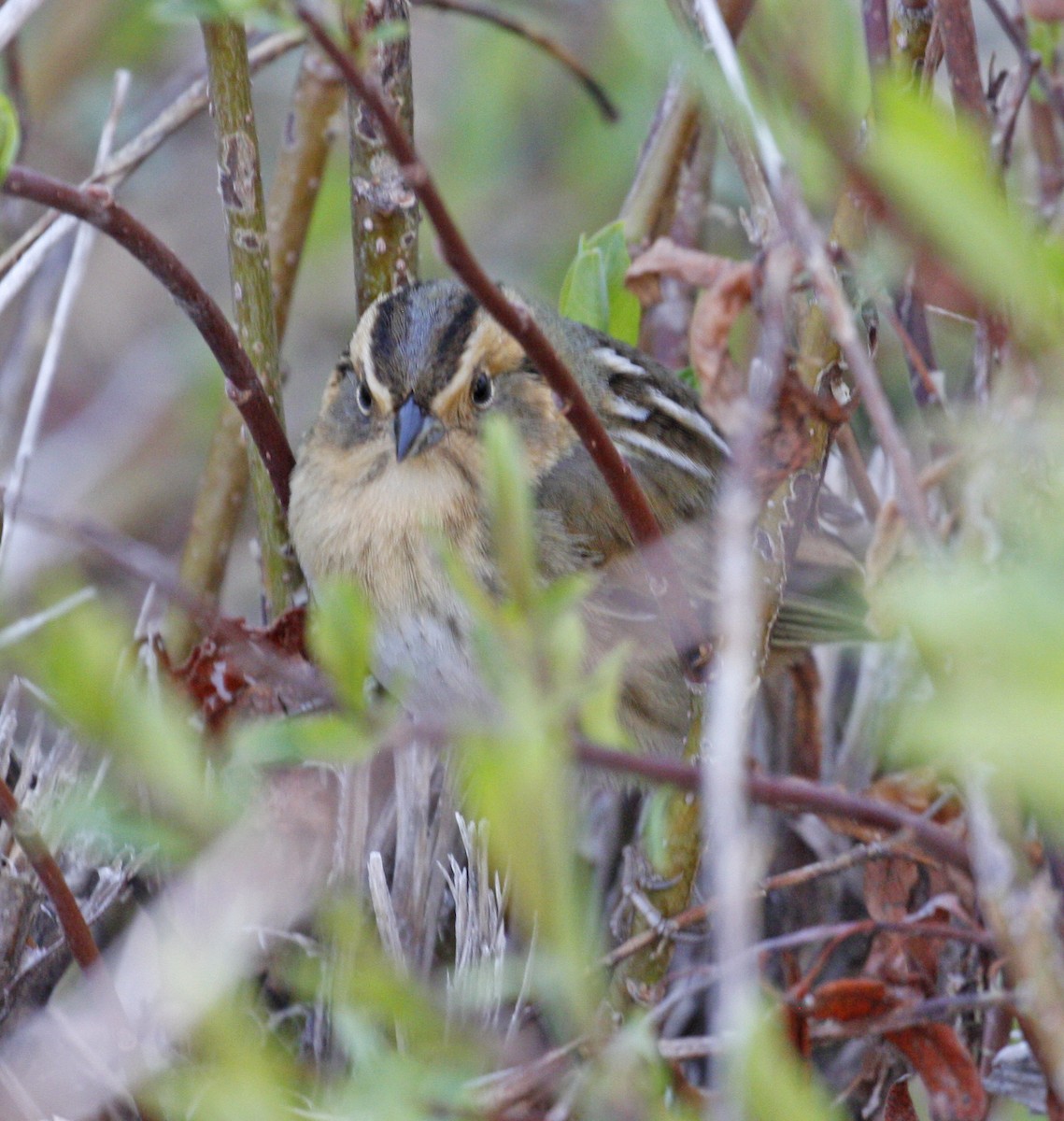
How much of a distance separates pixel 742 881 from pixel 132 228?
3.66 ft

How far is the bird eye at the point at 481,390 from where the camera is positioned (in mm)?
2895

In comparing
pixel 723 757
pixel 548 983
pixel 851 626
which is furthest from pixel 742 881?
pixel 851 626

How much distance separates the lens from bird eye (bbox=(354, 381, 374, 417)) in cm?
294

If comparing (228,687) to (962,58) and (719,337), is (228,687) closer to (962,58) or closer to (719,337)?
(719,337)

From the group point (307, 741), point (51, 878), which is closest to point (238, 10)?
point (307, 741)

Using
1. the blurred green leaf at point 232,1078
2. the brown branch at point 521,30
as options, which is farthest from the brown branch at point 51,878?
the brown branch at point 521,30

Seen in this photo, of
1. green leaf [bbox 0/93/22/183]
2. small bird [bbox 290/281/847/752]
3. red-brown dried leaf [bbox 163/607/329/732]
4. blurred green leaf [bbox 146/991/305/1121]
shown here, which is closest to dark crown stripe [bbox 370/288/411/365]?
small bird [bbox 290/281/847/752]

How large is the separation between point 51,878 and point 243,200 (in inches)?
42.6

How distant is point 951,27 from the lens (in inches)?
79.5

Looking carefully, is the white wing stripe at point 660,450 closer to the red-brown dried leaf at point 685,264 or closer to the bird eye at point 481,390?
the bird eye at point 481,390

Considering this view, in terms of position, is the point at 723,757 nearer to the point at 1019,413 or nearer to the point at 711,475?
the point at 1019,413

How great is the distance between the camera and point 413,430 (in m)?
2.77

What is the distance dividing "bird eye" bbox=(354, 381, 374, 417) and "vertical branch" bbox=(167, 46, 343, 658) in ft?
0.57

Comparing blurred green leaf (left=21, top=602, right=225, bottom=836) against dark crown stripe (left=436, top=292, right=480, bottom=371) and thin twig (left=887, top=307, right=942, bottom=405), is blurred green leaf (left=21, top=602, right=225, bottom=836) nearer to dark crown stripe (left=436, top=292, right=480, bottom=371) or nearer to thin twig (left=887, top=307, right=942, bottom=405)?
thin twig (left=887, top=307, right=942, bottom=405)
